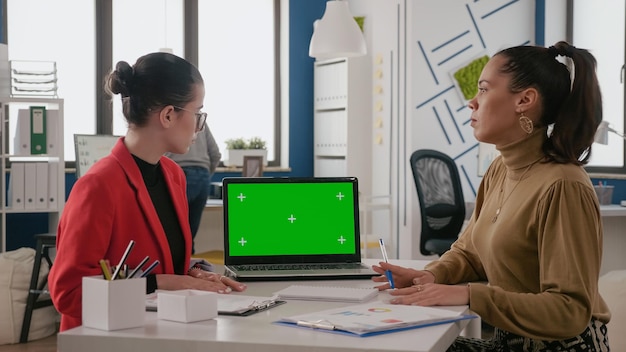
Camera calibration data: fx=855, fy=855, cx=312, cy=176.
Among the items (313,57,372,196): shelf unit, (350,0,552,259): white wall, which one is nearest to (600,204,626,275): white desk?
(350,0,552,259): white wall

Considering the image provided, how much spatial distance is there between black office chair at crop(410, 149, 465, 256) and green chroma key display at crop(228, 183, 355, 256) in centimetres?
307

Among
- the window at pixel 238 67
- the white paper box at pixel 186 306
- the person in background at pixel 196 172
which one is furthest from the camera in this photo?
the window at pixel 238 67

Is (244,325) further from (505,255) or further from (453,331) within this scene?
(505,255)

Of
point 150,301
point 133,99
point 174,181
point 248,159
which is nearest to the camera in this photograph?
point 150,301

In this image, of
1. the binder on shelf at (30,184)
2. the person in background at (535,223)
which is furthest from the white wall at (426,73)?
the person in background at (535,223)

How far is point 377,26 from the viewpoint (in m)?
6.71

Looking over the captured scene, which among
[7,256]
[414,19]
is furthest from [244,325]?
[414,19]

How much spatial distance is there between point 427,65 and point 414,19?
1.17ft

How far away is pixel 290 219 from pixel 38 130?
325 cm

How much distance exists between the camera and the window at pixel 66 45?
627cm

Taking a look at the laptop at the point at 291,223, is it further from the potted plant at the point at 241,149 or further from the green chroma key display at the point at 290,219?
the potted plant at the point at 241,149

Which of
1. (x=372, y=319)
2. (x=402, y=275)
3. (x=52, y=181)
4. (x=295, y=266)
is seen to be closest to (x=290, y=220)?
(x=295, y=266)

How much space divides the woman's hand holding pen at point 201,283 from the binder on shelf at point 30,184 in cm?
337

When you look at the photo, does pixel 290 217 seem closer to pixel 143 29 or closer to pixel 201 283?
pixel 201 283
